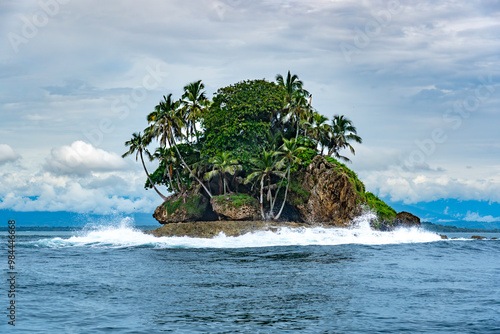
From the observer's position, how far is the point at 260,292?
17.1m

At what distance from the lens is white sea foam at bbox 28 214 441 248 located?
41.0 m

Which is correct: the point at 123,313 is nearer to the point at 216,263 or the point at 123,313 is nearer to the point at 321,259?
the point at 216,263

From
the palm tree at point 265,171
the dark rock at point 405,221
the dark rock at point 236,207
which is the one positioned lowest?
the dark rock at point 405,221

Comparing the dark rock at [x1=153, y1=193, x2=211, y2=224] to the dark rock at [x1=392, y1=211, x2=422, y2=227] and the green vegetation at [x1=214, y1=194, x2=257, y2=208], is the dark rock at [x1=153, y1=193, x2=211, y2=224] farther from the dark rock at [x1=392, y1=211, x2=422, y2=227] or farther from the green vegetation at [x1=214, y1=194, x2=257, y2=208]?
the dark rock at [x1=392, y1=211, x2=422, y2=227]

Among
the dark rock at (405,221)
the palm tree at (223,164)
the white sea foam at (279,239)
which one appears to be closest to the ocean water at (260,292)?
the white sea foam at (279,239)

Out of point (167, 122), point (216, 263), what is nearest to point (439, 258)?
point (216, 263)

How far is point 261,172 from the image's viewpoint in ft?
163

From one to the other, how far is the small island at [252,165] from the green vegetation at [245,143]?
12 cm

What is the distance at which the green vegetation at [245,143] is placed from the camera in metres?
50.8

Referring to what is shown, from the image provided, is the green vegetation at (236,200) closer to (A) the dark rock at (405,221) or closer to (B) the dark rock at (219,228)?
(B) the dark rock at (219,228)

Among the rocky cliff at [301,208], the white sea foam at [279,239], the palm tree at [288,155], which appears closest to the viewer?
the white sea foam at [279,239]

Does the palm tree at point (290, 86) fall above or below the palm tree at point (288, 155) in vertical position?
above

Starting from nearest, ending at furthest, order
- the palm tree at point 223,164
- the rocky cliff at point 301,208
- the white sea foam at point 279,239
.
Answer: the white sea foam at point 279,239, the rocky cliff at point 301,208, the palm tree at point 223,164

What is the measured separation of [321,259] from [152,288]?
12.3 metres
